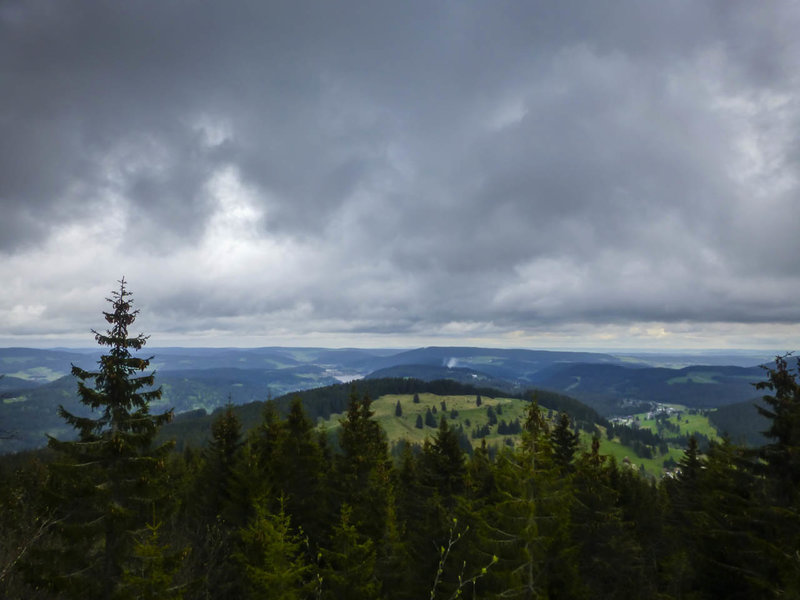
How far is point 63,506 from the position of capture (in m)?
13.8

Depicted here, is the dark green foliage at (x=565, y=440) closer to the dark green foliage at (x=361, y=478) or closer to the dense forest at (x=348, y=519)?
the dense forest at (x=348, y=519)

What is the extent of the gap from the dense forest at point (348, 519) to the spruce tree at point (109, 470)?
2.3 inches

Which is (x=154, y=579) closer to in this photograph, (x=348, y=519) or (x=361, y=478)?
(x=348, y=519)

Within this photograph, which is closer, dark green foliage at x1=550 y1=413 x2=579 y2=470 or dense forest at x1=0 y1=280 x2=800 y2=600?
dense forest at x1=0 y1=280 x2=800 y2=600

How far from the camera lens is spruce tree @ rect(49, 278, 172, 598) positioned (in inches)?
516

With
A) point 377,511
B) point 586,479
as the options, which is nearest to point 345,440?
point 377,511

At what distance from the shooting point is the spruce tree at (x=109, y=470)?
1309 centimetres

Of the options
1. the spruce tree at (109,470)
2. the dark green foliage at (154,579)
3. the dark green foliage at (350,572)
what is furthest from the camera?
the dark green foliage at (350,572)

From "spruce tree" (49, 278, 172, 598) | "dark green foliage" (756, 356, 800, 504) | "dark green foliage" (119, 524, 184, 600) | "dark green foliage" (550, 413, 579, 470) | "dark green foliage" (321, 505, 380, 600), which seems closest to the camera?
"dark green foliage" (119, 524, 184, 600)

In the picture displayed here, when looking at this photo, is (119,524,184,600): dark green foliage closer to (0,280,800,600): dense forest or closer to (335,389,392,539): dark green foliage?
(0,280,800,600): dense forest

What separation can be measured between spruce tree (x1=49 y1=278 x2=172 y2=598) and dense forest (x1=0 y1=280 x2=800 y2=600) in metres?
0.06

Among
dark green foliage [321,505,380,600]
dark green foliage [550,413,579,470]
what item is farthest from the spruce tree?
dark green foliage [550,413,579,470]

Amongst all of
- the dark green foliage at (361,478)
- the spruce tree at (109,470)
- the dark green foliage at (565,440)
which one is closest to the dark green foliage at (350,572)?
the dark green foliage at (361,478)

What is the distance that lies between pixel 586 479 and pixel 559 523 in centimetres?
1015
